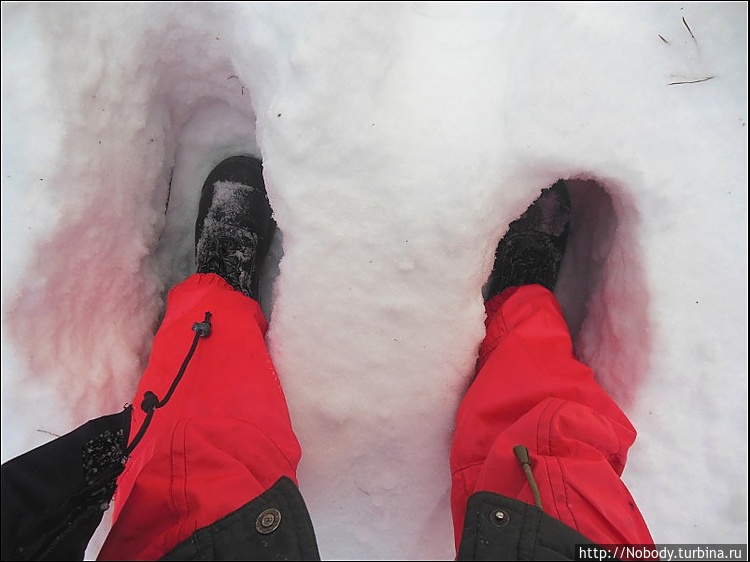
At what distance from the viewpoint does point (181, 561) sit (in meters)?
0.63

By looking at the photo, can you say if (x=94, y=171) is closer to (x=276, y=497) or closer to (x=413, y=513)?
(x=276, y=497)

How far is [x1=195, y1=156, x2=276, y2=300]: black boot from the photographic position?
1176 mm

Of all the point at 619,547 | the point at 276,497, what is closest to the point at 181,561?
the point at 276,497

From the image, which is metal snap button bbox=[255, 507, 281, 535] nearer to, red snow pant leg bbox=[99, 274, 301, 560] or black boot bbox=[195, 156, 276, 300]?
red snow pant leg bbox=[99, 274, 301, 560]

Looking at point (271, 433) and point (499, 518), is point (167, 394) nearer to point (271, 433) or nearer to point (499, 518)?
point (271, 433)

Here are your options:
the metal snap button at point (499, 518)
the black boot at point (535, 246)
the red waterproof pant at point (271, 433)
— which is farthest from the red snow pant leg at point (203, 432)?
the black boot at point (535, 246)

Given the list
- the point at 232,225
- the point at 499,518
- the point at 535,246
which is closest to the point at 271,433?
the point at 499,518

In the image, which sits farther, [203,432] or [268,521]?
[203,432]

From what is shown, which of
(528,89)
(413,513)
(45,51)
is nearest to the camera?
(45,51)

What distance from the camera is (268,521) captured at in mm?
680

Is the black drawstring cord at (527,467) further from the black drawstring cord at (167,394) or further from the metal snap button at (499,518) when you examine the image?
the black drawstring cord at (167,394)

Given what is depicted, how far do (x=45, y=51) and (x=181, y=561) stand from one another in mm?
746

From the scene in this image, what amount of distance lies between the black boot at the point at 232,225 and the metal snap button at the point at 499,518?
70cm

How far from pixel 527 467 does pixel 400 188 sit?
479 millimetres
